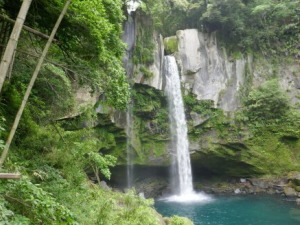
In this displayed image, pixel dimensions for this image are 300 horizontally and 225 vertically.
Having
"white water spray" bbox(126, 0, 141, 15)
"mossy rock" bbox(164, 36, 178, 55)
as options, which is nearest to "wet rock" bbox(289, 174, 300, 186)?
"mossy rock" bbox(164, 36, 178, 55)

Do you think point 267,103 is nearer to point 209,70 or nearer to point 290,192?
point 209,70

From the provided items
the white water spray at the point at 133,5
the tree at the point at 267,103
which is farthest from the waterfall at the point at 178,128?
the tree at the point at 267,103

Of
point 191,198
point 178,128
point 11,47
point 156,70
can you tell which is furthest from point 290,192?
point 11,47

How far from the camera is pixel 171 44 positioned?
21.8m

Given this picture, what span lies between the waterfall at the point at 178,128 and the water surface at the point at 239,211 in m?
2.62

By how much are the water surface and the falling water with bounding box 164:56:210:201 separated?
238 centimetres

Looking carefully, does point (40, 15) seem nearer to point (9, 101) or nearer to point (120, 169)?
point (9, 101)

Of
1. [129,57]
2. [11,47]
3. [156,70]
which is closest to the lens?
[11,47]

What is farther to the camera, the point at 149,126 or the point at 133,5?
the point at 149,126

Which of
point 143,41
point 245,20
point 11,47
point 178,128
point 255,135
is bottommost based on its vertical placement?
point 11,47

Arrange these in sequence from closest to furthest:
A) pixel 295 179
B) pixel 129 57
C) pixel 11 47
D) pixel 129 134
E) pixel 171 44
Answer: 1. pixel 11 47
2. pixel 129 57
3. pixel 295 179
4. pixel 129 134
5. pixel 171 44

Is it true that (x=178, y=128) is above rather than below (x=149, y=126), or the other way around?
below

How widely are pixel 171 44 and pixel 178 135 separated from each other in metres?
7.95

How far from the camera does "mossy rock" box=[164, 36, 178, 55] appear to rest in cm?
2155
